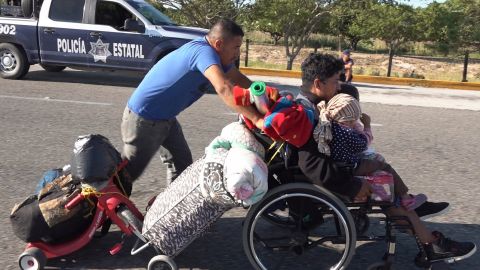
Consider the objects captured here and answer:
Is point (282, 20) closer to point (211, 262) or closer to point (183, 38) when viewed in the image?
point (183, 38)

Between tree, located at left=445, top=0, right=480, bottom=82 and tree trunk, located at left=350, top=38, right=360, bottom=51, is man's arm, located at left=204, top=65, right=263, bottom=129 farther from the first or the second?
tree trunk, located at left=350, top=38, right=360, bottom=51

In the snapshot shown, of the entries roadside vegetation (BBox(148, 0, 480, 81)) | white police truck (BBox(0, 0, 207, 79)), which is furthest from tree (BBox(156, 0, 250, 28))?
white police truck (BBox(0, 0, 207, 79))

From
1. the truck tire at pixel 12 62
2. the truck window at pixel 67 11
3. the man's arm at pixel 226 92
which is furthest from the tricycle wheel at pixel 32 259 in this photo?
the truck tire at pixel 12 62

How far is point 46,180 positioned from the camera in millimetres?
3859

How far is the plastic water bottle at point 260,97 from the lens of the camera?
3.15 meters

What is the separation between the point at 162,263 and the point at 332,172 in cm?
114

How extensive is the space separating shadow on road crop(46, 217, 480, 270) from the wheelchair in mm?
201

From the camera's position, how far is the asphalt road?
149 inches

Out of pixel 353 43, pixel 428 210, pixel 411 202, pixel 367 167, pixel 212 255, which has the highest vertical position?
pixel 367 167

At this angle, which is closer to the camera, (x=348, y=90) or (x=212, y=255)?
(x=212, y=255)

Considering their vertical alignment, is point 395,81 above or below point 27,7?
below

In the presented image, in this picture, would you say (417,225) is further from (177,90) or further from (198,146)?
(198,146)

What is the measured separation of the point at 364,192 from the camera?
3326 millimetres

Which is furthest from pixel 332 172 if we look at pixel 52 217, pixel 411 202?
pixel 52 217
